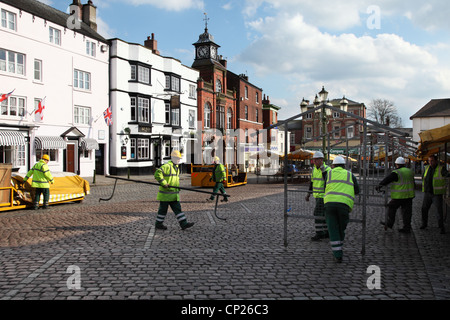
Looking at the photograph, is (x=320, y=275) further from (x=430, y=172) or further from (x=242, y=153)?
(x=242, y=153)

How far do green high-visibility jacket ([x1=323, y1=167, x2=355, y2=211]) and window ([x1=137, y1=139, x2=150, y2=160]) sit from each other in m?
29.1

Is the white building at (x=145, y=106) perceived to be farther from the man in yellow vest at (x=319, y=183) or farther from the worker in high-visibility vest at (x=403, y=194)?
the worker in high-visibility vest at (x=403, y=194)

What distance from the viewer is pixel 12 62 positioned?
24.0m

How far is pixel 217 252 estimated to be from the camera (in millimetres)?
7211

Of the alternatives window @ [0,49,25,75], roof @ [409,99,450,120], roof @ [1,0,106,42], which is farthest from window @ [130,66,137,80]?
roof @ [409,99,450,120]

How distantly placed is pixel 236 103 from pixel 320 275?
48411 millimetres

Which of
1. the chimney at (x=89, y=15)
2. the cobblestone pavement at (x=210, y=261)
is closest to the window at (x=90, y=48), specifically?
the chimney at (x=89, y=15)

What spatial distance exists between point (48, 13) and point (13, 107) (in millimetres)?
8264

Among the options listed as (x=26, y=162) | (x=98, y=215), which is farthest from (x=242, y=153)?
(x=98, y=215)

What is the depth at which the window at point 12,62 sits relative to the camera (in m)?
23.4

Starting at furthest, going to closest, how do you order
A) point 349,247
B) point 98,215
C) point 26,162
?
point 26,162
point 98,215
point 349,247

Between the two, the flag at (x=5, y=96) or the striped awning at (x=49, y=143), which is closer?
the flag at (x=5, y=96)

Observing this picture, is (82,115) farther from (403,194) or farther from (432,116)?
(432,116)

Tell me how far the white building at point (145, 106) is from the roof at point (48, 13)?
208 cm
